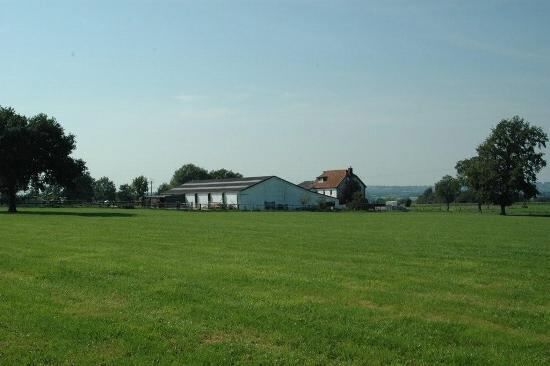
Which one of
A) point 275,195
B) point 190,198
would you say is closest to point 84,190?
point 190,198

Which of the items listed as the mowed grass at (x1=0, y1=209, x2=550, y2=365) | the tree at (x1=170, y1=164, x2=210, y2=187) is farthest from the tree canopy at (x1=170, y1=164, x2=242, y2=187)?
the mowed grass at (x1=0, y1=209, x2=550, y2=365)

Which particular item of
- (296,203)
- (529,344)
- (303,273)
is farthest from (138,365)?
(296,203)

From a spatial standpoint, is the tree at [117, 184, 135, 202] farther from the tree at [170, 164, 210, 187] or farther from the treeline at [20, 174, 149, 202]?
the tree at [170, 164, 210, 187]

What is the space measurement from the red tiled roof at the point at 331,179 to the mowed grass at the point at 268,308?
125581 millimetres

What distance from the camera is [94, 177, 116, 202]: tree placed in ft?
563

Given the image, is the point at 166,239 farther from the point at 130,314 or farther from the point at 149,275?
the point at 130,314

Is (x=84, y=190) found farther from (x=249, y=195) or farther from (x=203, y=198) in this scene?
(x=249, y=195)

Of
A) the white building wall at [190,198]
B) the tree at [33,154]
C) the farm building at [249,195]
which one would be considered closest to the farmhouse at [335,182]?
the farm building at [249,195]

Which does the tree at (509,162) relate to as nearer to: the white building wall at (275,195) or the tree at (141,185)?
the white building wall at (275,195)

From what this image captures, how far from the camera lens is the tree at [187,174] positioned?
19035cm

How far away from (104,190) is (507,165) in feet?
419

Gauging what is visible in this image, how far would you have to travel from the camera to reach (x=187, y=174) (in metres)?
192

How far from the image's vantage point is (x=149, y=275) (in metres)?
15.0

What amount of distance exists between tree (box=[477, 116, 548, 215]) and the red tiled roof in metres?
47.2
